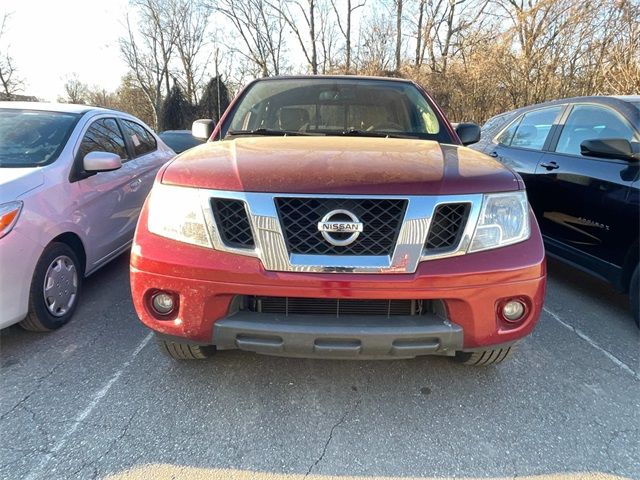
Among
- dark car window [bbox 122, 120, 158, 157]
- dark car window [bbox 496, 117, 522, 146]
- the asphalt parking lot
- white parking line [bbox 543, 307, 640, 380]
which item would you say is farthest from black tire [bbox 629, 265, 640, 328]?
dark car window [bbox 122, 120, 158, 157]

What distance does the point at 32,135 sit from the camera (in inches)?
132

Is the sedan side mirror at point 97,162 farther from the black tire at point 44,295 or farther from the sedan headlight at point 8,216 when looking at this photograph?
the sedan headlight at point 8,216

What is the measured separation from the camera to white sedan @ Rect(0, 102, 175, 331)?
2613mm

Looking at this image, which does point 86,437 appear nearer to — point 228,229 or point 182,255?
point 182,255

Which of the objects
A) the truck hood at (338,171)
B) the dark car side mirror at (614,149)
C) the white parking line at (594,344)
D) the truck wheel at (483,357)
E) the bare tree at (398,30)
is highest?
the bare tree at (398,30)

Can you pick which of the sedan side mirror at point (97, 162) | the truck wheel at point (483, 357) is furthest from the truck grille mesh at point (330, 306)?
the sedan side mirror at point (97, 162)

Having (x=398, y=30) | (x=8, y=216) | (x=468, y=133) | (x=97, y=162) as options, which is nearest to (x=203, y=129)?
(x=97, y=162)

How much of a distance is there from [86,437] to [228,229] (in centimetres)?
119

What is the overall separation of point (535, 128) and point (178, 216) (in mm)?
4063

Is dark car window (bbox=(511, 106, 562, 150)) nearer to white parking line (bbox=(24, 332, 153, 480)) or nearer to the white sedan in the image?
the white sedan

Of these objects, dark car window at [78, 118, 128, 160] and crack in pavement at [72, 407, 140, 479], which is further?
dark car window at [78, 118, 128, 160]

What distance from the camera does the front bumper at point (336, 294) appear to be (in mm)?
1861

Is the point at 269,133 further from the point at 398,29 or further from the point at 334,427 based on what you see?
the point at 398,29

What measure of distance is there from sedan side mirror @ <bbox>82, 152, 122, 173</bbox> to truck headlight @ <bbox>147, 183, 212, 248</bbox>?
1576 millimetres
